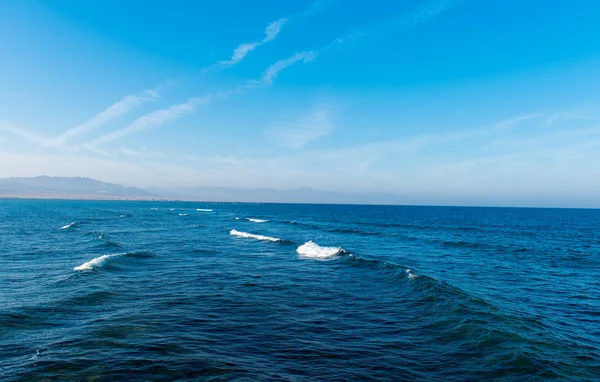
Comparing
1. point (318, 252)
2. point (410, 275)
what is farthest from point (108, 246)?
point (410, 275)

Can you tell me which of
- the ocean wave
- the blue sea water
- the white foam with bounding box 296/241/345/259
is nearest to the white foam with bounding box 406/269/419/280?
the blue sea water

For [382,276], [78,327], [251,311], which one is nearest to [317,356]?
[251,311]

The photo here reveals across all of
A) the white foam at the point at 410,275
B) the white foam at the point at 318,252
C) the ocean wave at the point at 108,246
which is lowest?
the ocean wave at the point at 108,246

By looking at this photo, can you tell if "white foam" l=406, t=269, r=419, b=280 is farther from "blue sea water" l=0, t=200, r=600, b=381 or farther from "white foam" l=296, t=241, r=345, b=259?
"white foam" l=296, t=241, r=345, b=259

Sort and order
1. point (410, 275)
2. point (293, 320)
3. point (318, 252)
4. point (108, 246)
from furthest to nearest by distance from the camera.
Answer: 1. point (108, 246)
2. point (318, 252)
3. point (410, 275)
4. point (293, 320)

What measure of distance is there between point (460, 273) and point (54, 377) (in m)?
30.3

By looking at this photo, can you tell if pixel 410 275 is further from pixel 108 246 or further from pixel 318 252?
pixel 108 246

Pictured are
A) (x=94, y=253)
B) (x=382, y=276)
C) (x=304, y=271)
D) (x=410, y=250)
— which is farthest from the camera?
(x=410, y=250)

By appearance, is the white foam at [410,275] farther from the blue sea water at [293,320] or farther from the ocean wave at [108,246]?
the ocean wave at [108,246]

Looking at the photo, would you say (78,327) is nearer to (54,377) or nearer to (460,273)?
(54,377)

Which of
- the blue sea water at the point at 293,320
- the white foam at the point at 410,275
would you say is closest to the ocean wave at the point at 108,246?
the blue sea water at the point at 293,320

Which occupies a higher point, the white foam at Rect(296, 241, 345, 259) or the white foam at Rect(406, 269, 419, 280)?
the white foam at Rect(406, 269, 419, 280)

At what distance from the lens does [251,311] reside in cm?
1933

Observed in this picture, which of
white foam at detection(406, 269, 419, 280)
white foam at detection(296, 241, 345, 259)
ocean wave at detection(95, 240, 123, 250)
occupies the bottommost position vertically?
ocean wave at detection(95, 240, 123, 250)
